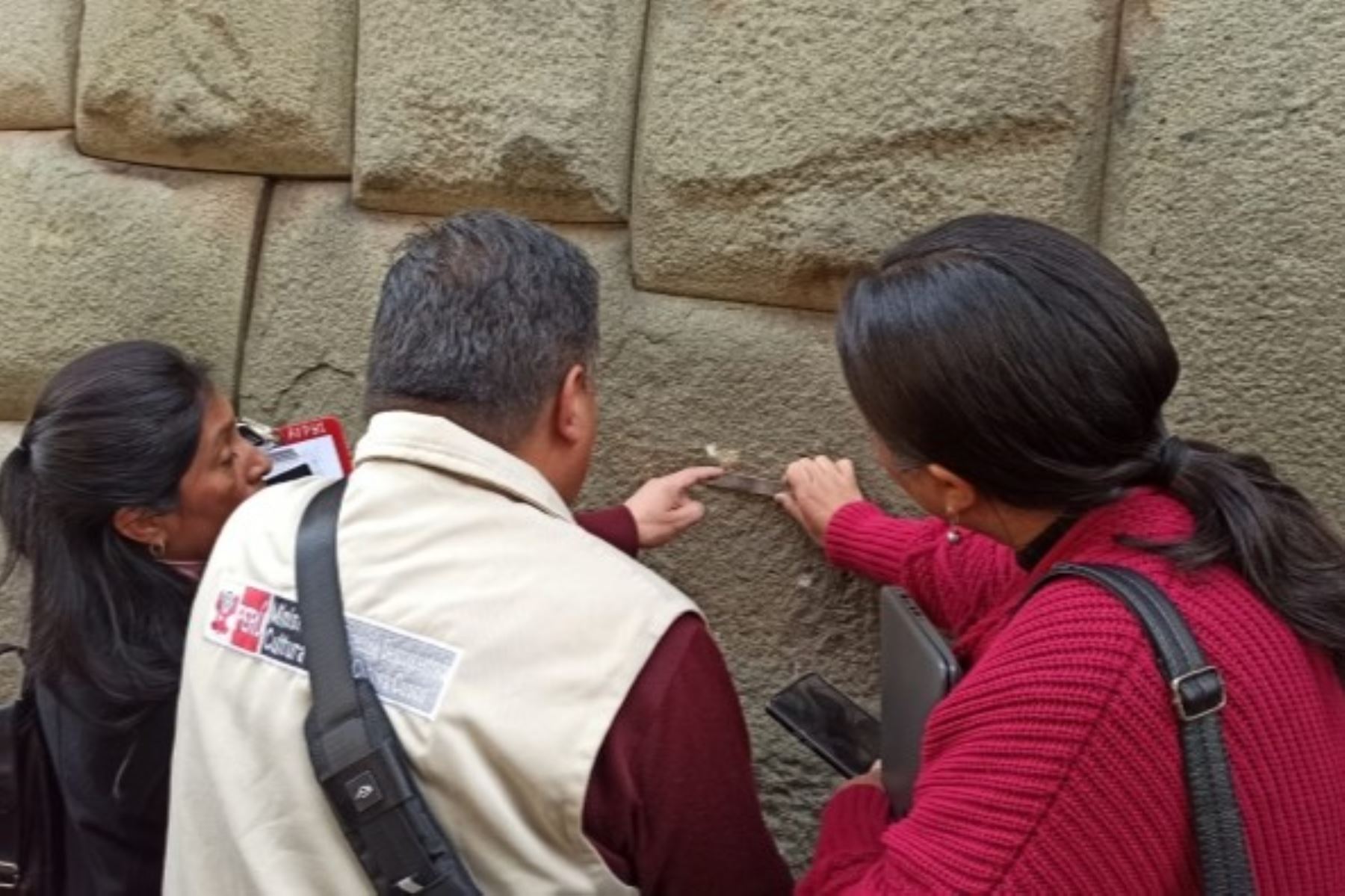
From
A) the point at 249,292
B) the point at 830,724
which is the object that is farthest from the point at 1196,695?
the point at 249,292

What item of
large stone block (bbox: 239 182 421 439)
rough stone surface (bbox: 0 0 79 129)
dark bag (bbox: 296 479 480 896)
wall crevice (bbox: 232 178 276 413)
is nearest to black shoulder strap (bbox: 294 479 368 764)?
dark bag (bbox: 296 479 480 896)

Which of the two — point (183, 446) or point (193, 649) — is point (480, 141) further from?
point (193, 649)

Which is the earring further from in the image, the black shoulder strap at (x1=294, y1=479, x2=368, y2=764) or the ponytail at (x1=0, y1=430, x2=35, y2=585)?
the ponytail at (x1=0, y1=430, x2=35, y2=585)

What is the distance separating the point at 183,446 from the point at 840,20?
886 millimetres

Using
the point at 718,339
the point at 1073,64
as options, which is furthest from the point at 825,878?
the point at 1073,64

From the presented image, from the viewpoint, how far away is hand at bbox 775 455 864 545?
1522mm

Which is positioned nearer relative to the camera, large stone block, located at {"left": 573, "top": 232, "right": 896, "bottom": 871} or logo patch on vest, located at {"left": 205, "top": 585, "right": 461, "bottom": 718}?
logo patch on vest, located at {"left": 205, "top": 585, "right": 461, "bottom": 718}

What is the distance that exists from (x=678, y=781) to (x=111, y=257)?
4.70 feet

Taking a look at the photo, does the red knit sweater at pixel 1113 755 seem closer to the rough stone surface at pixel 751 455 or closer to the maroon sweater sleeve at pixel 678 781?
the maroon sweater sleeve at pixel 678 781

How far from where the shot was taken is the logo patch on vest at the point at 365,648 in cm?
94

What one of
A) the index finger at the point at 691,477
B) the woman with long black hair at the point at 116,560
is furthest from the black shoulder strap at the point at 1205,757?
→ the woman with long black hair at the point at 116,560

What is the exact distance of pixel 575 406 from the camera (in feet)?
3.66

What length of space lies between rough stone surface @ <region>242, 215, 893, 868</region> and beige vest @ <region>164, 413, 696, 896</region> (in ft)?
1.87

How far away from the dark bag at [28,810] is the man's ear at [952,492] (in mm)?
988
